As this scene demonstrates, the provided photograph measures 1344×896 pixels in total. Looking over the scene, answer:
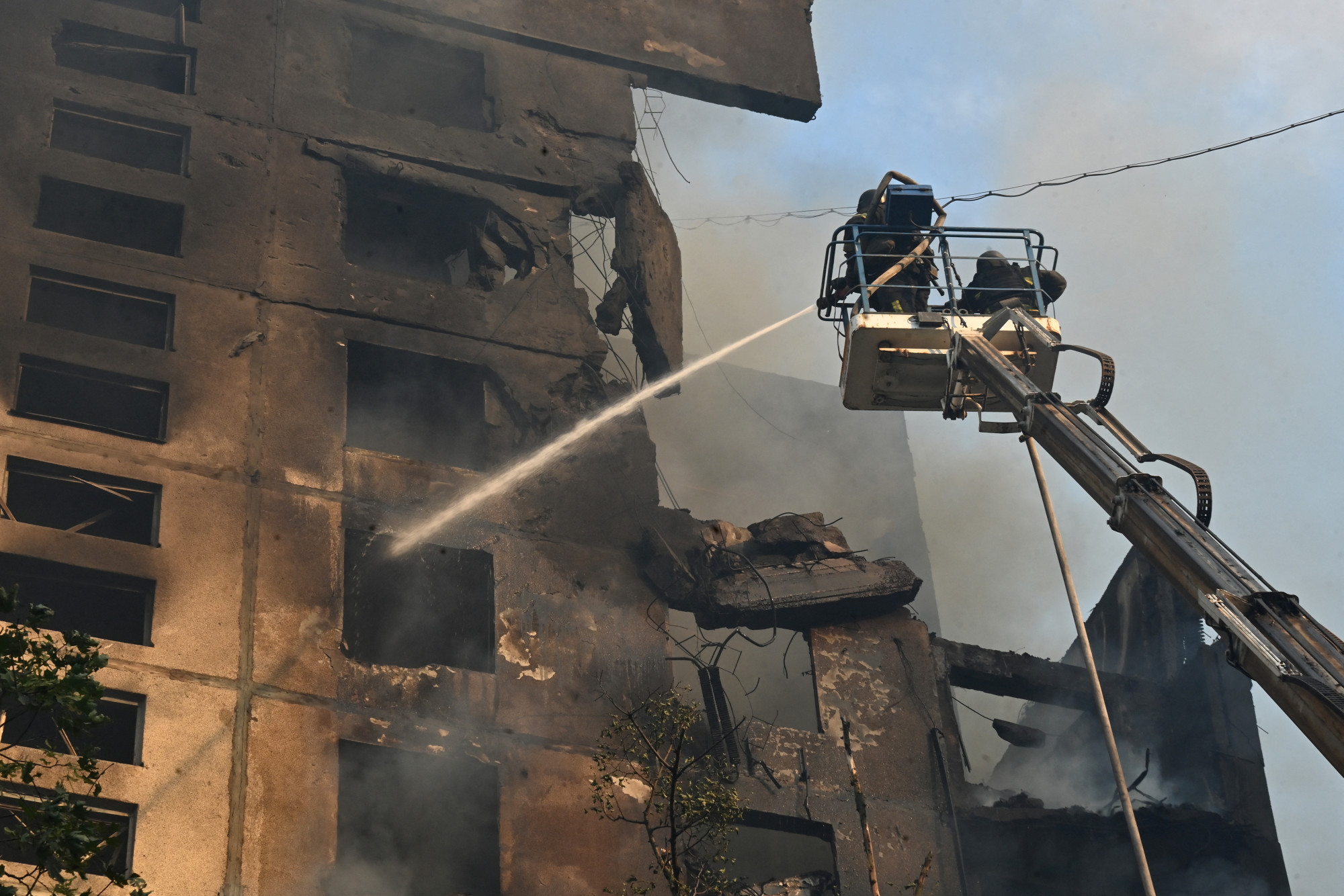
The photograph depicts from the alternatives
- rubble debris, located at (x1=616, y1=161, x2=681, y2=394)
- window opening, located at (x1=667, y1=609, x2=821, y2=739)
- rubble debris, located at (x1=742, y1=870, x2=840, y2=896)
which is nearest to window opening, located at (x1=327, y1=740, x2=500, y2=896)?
rubble debris, located at (x1=742, y1=870, x2=840, y2=896)

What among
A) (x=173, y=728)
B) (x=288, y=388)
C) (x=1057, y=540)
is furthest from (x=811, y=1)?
(x=1057, y=540)

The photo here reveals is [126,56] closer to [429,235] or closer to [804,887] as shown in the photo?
[429,235]

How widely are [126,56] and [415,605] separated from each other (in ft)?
27.7

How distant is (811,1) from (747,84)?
2904 millimetres

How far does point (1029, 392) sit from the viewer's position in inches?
331

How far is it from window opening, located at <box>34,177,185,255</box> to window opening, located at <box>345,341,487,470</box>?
2.69 metres

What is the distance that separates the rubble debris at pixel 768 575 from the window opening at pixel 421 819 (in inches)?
151

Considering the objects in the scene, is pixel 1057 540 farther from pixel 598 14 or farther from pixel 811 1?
pixel 811 1

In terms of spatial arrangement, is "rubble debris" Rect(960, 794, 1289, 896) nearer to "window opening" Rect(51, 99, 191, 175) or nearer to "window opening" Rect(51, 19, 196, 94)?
"window opening" Rect(51, 99, 191, 175)

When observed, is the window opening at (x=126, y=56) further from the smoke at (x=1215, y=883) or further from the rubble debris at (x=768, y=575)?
the smoke at (x=1215, y=883)

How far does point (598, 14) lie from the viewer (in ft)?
79.3

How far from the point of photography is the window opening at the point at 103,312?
59.7ft

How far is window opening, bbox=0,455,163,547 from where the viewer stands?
1656 centimetres

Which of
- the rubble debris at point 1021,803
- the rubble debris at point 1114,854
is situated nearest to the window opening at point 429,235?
the rubble debris at point 1021,803
